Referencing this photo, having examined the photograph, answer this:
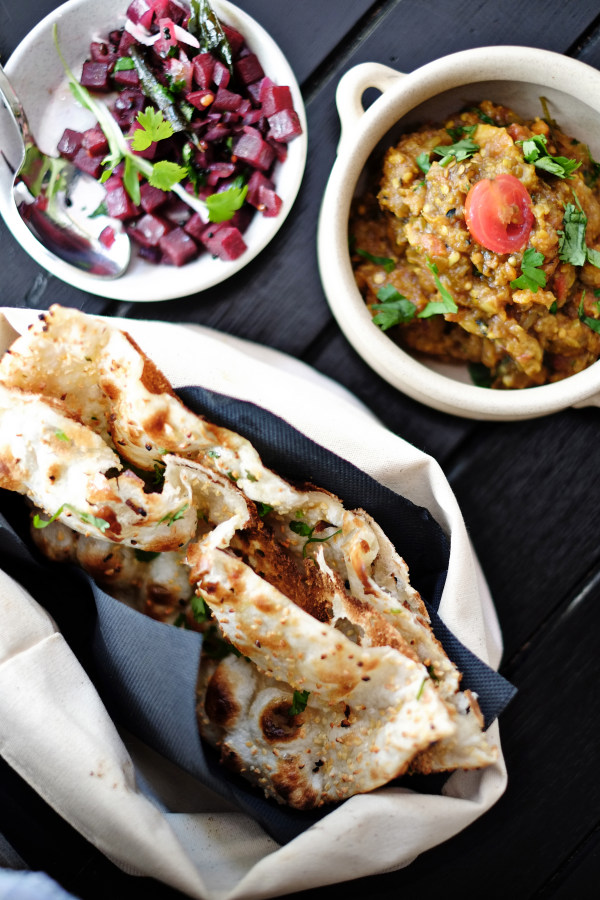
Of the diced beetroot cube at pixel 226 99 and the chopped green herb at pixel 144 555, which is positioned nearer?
the chopped green herb at pixel 144 555

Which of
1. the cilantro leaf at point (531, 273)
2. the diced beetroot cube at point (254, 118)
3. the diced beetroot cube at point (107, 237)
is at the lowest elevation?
the diced beetroot cube at point (107, 237)

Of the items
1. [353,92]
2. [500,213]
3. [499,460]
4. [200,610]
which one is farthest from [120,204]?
[499,460]

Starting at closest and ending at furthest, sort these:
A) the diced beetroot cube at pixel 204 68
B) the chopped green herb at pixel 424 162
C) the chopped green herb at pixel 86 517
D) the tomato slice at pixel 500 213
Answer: the chopped green herb at pixel 86 517
the tomato slice at pixel 500 213
the chopped green herb at pixel 424 162
the diced beetroot cube at pixel 204 68

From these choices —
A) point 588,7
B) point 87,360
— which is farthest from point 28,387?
point 588,7

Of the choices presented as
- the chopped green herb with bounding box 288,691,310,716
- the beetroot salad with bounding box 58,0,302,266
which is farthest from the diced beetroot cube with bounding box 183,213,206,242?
the chopped green herb with bounding box 288,691,310,716

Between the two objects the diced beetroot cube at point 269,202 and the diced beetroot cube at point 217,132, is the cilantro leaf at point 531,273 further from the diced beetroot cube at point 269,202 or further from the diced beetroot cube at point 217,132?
the diced beetroot cube at point 217,132

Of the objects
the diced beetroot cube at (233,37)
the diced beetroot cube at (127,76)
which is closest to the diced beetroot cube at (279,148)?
the diced beetroot cube at (233,37)
